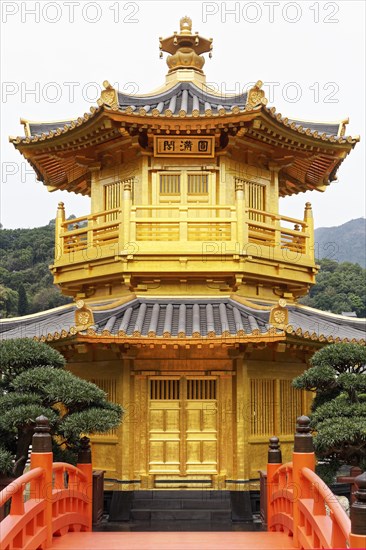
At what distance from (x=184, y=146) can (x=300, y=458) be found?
7.22 m

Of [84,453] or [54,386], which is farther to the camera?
[84,453]

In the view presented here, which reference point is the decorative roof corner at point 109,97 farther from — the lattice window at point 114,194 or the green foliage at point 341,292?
the green foliage at point 341,292

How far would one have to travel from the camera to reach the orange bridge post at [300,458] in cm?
823

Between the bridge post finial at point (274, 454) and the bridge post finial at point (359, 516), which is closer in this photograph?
the bridge post finial at point (359, 516)

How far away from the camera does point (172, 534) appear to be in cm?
976

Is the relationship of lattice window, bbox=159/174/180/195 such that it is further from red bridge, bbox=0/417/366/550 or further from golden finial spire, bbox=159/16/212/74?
red bridge, bbox=0/417/366/550

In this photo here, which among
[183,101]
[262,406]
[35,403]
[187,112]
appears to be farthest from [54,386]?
[183,101]

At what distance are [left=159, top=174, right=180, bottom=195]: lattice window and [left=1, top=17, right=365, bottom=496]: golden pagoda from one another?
0.9 inches

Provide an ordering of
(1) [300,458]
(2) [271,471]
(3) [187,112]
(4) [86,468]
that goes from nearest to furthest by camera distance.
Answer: (1) [300,458], (4) [86,468], (2) [271,471], (3) [187,112]

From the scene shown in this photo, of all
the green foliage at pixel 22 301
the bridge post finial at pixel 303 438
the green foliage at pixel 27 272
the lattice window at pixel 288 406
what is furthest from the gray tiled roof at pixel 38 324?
the green foliage at pixel 22 301

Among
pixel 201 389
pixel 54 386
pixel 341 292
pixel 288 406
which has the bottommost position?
pixel 288 406

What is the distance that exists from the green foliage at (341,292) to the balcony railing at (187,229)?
48.0 meters

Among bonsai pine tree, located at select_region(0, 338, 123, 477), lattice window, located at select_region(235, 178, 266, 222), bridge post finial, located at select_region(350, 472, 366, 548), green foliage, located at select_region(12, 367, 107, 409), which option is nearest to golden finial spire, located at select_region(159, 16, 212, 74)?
lattice window, located at select_region(235, 178, 266, 222)

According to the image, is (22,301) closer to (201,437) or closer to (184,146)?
(184,146)
